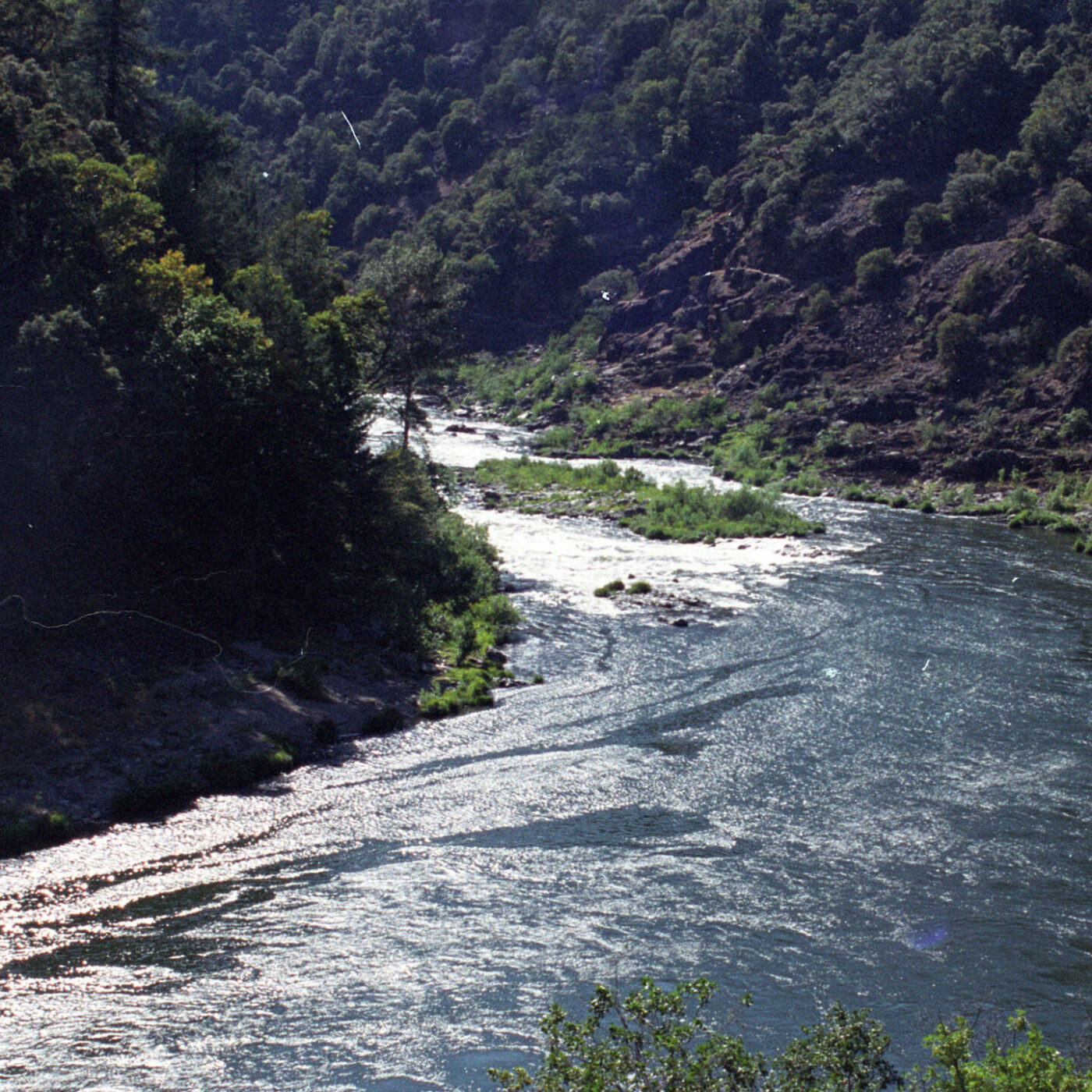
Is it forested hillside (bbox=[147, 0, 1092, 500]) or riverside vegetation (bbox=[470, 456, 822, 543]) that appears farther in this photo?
forested hillside (bbox=[147, 0, 1092, 500])

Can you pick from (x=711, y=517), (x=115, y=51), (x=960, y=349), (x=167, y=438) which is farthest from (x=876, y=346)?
(x=167, y=438)

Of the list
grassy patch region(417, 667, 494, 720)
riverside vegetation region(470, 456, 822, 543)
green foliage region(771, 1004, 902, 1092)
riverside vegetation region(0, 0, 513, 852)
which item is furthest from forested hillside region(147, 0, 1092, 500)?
green foliage region(771, 1004, 902, 1092)

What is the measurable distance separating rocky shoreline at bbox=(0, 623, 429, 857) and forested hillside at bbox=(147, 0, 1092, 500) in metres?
24.1

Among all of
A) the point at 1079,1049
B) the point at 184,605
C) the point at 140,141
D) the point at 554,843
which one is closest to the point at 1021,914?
the point at 1079,1049

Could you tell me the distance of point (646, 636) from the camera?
39906mm

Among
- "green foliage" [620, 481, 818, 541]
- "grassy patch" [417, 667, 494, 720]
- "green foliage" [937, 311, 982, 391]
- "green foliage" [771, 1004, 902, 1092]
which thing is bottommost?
"grassy patch" [417, 667, 494, 720]

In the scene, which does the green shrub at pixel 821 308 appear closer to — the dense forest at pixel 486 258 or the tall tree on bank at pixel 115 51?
the dense forest at pixel 486 258

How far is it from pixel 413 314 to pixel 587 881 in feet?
119

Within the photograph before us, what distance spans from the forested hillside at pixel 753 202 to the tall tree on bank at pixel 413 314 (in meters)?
8.08

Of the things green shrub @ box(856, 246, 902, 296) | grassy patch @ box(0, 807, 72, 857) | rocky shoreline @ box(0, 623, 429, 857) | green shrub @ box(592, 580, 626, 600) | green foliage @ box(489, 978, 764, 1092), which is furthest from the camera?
green shrub @ box(856, 246, 902, 296)

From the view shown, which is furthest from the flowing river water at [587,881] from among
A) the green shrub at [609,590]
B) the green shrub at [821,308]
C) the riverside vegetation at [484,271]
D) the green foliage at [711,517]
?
the green shrub at [821,308]

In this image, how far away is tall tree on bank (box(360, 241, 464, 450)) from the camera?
174 feet

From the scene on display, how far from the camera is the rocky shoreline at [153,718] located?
24766 millimetres

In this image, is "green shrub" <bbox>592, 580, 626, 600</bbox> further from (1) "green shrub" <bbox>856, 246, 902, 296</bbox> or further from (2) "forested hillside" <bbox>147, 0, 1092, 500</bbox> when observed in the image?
(1) "green shrub" <bbox>856, 246, 902, 296</bbox>
